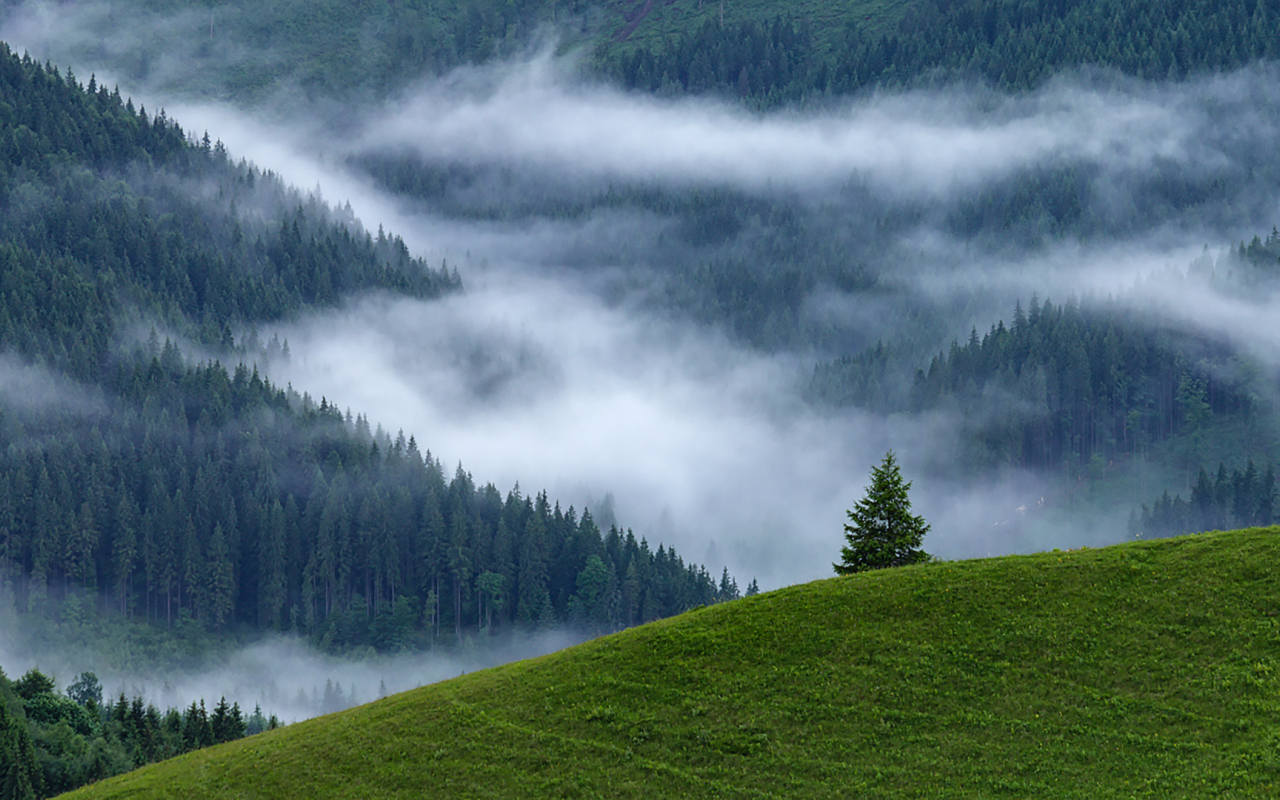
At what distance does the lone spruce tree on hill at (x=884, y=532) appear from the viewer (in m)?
80.5

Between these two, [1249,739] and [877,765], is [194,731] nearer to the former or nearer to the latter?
[877,765]

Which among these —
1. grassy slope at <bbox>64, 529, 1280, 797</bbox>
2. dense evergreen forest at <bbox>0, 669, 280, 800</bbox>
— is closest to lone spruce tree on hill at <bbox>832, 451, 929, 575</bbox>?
grassy slope at <bbox>64, 529, 1280, 797</bbox>

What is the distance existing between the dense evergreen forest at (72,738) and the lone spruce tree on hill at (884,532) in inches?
2495

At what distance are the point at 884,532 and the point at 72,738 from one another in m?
87.4

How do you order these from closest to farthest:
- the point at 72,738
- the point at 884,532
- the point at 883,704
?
the point at 883,704
the point at 884,532
the point at 72,738

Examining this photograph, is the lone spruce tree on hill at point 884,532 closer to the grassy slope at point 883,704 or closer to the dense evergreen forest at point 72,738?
the grassy slope at point 883,704

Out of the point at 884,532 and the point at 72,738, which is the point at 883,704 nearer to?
the point at 884,532

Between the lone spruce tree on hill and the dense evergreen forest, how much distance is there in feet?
208

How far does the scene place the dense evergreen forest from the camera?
11300 centimetres

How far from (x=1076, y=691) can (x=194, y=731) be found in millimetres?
108889

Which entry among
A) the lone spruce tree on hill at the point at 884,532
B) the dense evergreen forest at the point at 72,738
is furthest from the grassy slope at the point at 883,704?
the dense evergreen forest at the point at 72,738

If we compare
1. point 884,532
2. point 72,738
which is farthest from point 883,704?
point 72,738

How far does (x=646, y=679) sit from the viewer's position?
217 ft

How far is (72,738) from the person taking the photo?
424 ft
